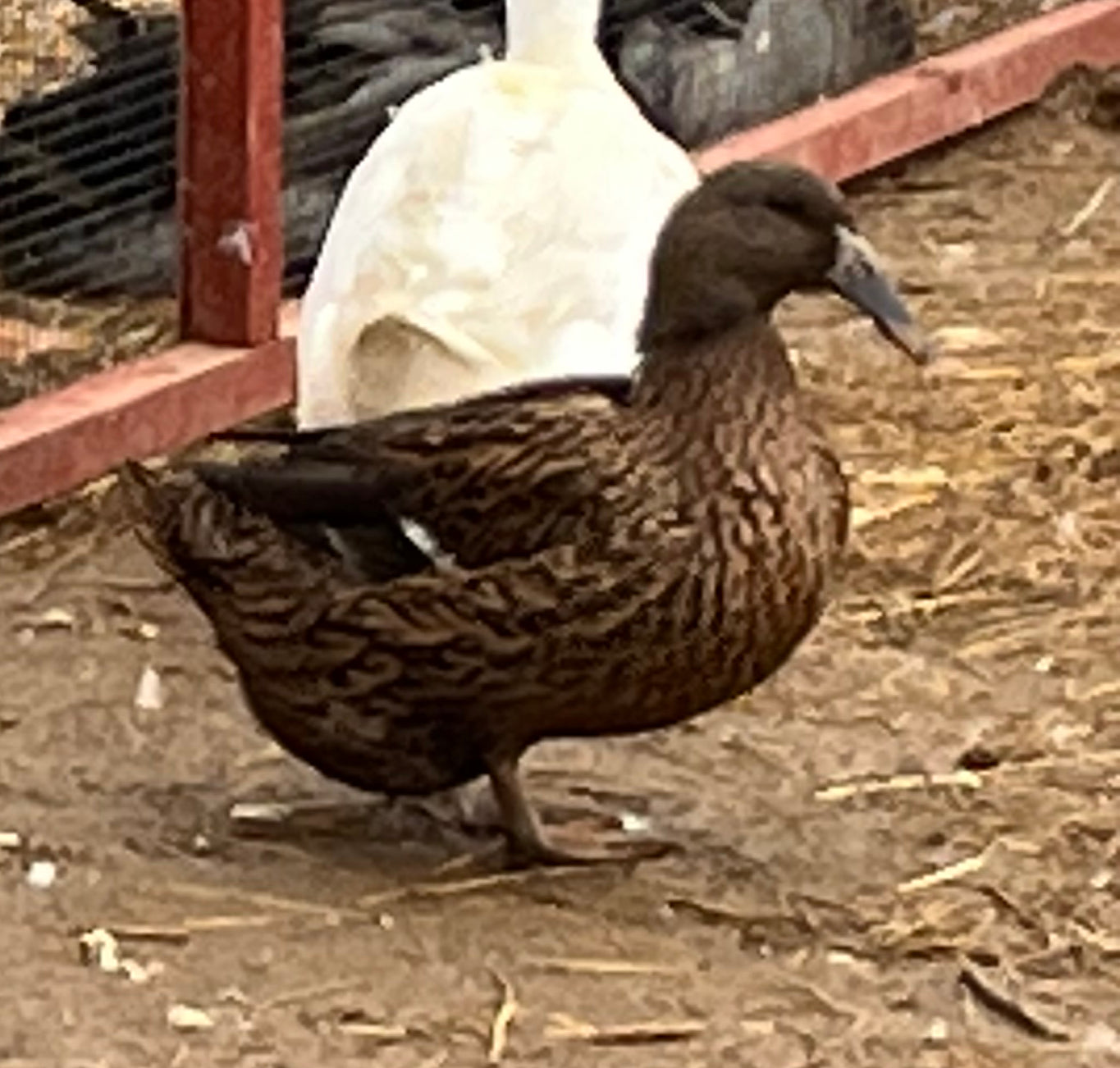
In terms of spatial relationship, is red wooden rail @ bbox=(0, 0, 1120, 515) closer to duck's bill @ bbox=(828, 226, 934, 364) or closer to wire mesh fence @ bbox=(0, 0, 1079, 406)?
wire mesh fence @ bbox=(0, 0, 1079, 406)

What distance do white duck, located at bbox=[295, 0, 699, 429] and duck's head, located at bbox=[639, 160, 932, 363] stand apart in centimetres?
45

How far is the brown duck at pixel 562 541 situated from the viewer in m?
3.68

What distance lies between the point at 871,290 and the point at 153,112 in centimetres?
193

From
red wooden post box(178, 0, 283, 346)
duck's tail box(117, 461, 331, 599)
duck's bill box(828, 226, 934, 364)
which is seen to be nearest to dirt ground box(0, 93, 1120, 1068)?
duck's tail box(117, 461, 331, 599)

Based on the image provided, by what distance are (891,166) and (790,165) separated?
296cm

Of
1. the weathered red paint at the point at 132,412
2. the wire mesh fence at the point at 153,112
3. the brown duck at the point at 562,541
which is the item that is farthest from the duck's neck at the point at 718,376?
the wire mesh fence at the point at 153,112

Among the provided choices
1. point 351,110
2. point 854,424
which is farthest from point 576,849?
point 351,110

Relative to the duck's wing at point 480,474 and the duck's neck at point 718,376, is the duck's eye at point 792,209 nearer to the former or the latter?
the duck's neck at point 718,376

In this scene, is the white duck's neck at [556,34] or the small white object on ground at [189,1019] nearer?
the small white object on ground at [189,1019]

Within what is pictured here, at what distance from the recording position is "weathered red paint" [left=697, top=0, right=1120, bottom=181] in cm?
643

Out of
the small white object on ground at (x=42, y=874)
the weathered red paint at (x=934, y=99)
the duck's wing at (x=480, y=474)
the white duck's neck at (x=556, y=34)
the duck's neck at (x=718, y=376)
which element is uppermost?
the white duck's neck at (x=556, y=34)

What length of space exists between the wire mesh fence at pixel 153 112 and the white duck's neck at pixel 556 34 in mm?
1038

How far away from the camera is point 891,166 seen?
6.84m

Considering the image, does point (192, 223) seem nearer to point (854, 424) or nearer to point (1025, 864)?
point (854, 424)
